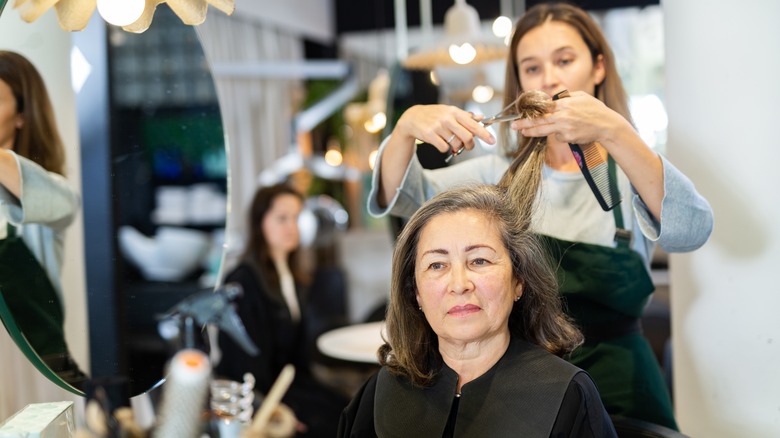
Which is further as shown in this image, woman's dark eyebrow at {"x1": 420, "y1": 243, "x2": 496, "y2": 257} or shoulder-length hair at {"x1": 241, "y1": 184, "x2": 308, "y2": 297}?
shoulder-length hair at {"x1": 241, "y1": 184, "x2": 308, "y2": 297}

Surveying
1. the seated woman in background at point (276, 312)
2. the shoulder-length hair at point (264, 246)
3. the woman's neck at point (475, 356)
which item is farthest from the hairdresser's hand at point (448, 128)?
the shoulder-length hair at point (264, 246)

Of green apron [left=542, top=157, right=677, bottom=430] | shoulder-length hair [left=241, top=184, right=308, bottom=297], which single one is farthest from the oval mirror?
shoulder-length hair [left=241, top=184, right=308, bottom=297]

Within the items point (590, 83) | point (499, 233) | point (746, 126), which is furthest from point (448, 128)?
point (746, 126)

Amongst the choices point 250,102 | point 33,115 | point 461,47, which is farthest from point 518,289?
point 250,102

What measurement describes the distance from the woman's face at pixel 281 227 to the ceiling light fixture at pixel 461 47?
2.61 feet

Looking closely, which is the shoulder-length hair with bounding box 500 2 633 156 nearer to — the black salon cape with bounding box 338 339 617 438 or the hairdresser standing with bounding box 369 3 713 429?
the hairdresser standing with bounding box 369 3 713 429

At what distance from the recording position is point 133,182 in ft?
5.07

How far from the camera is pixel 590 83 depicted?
1641 mm

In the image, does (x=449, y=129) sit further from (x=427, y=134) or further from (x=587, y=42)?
(x=587, y=42)

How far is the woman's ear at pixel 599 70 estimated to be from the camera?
1.67 meters

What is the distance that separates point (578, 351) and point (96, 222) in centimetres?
89

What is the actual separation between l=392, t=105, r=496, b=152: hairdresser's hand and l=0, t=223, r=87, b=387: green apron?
24.9 inches

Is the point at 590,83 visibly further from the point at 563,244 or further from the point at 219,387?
the point at 219,387

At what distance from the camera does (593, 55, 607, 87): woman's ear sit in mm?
1665
